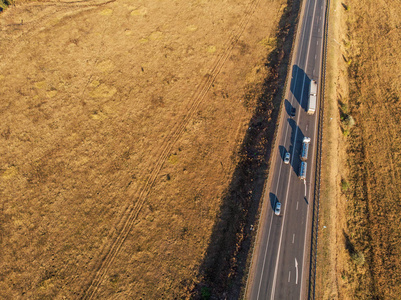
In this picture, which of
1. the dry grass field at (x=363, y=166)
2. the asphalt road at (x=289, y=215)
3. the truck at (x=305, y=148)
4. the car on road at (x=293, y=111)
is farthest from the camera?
the car on road at (x=293, y=111)

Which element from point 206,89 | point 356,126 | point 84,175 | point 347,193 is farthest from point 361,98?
point 84,175

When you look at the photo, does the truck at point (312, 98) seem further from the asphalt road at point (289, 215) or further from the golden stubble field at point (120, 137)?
the golden stubble field at point (120, 137)

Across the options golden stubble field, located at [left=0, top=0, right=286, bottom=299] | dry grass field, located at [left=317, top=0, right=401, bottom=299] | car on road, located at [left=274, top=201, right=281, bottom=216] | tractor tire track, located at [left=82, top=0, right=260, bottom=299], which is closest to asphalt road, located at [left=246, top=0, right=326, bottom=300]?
car on road, located at [left=274, top=201, right=281, bottom=216]

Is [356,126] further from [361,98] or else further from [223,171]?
[223,171]

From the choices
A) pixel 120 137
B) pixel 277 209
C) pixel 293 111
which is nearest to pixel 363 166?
pixel 293 111

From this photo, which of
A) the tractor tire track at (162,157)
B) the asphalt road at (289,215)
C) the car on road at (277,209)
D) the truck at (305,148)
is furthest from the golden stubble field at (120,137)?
the truck at (305,148)

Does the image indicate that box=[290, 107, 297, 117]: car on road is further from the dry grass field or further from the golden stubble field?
the golden stubble field
